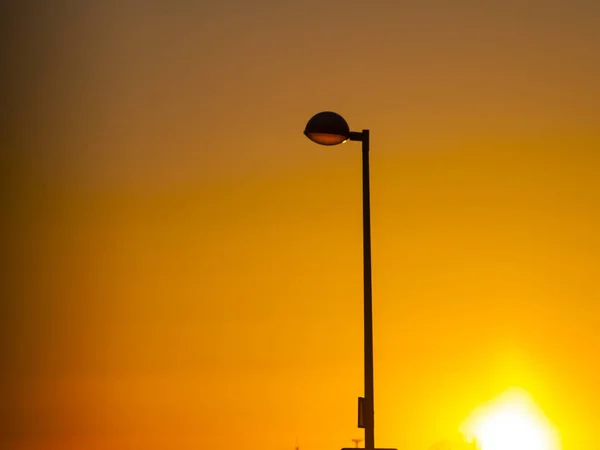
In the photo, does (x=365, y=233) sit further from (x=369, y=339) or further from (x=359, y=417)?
(x=359, y=417)

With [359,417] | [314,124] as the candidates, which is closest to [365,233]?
[314,124]

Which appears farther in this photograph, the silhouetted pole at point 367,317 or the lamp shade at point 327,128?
the lamp shade at point 327,128

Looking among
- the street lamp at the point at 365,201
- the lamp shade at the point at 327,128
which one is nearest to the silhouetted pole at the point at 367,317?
the street lamp at the point at 365,201

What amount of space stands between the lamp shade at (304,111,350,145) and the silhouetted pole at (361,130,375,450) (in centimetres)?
65

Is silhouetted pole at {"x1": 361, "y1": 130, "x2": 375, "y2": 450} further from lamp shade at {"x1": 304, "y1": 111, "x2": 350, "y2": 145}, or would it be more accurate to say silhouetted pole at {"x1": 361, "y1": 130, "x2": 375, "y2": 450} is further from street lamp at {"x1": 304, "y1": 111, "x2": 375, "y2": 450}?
lamp shade at {"x1": 304, "y1": 111, "x2": 350, "y2": 145}

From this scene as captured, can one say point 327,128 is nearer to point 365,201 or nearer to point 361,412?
point 365,201

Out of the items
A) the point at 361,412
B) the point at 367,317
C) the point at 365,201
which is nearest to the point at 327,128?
the point at 365,201

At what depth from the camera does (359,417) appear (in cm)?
1546

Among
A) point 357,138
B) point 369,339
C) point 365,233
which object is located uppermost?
point 357,138

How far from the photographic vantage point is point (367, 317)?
15938mm

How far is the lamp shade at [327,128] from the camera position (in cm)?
1605

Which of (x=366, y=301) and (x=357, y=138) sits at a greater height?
(x=357, y=138)

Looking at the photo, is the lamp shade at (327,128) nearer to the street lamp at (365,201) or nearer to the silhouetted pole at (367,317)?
the street lamp at (365,201)

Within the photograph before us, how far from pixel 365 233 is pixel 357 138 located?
64.3 inches
